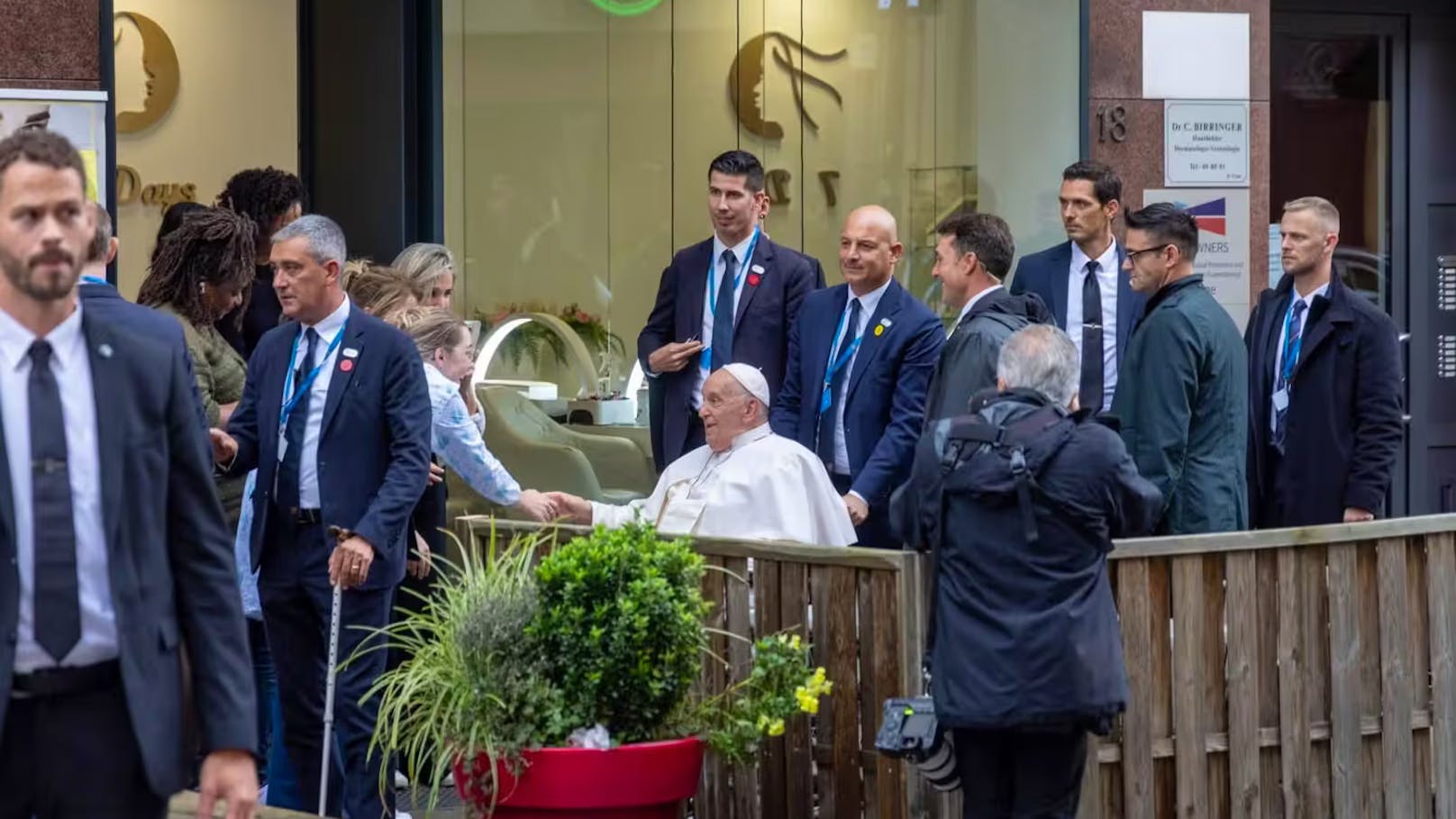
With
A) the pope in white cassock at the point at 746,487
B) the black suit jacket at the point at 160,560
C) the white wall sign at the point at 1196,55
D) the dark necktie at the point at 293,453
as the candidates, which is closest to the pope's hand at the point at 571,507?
the pope in white cassock at the point at 746,487

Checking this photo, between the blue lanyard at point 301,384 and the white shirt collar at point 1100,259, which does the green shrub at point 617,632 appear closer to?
the blue lanyard at point 301,384

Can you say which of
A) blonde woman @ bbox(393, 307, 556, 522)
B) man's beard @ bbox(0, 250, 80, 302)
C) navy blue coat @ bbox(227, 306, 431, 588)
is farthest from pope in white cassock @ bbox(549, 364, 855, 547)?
man's beard @ bbox(0, 250, 80, 302)

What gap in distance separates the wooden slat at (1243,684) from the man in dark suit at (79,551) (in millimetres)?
3672

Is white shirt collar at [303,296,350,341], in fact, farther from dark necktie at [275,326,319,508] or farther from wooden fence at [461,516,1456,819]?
wooden fence at [461,516,1456,819]

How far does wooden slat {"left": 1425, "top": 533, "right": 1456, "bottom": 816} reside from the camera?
24.1 ft

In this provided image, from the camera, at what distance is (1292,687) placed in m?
7.01

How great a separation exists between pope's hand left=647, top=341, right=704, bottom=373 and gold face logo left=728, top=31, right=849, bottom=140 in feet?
6.83

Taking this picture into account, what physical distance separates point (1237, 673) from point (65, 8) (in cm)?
524

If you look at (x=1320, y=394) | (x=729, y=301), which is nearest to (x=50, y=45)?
(x=729, y=301)

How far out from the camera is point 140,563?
3.99m

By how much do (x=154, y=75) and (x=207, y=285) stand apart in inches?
126

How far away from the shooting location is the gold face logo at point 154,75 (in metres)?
10.4

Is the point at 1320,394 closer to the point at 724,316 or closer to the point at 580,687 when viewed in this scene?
the point at 724,316

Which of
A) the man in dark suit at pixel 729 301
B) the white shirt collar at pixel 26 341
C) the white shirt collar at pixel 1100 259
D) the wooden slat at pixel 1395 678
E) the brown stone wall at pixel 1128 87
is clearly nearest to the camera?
the white shirt collar at pixel 26 341
